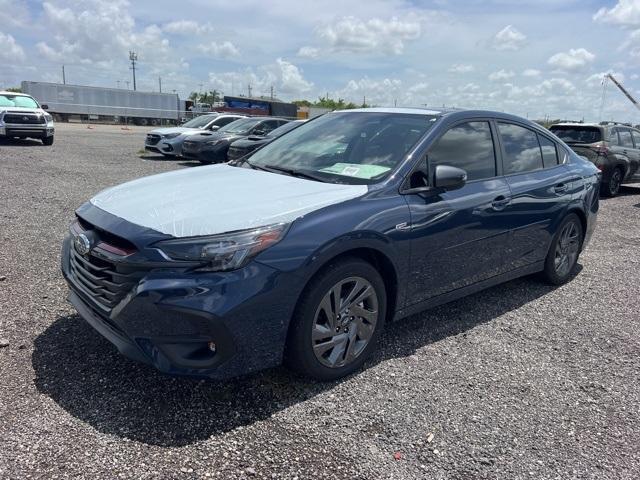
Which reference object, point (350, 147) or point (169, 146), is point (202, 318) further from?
point (169, 146)

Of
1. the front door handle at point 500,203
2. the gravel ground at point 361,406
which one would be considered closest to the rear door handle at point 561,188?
the front door handle at point 500,203

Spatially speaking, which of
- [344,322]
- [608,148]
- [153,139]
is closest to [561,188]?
[344,322]

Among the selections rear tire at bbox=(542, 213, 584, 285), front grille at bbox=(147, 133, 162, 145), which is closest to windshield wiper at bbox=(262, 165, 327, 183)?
rear tire at bbox=(542, 213, 584, 285)

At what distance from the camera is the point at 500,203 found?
4.27 metres

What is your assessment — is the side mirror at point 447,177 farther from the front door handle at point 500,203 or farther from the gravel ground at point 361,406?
the gravel ground at point 361,406

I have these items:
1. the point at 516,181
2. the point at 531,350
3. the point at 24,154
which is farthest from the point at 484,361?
the point at 24,154

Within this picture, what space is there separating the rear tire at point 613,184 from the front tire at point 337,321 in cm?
1060

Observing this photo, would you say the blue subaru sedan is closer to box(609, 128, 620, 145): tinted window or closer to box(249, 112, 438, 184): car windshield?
box(249, 112, 438, 184): car windshield

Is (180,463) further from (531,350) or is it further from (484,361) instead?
(531,350)

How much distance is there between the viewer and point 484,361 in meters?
3.76

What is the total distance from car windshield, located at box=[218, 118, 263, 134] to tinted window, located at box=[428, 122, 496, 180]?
12.2 m

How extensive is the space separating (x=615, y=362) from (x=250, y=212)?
2.92 m

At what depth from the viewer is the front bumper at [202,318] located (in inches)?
106

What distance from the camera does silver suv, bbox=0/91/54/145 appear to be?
1723 centimetres
